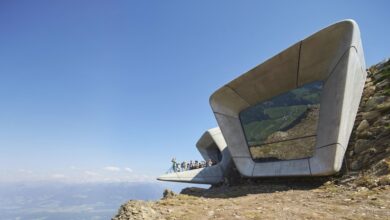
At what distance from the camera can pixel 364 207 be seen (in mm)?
8727

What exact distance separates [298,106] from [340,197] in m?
Result: 8.26

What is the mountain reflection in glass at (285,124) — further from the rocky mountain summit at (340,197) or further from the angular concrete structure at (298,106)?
the rocky mountain summit at (340,197)

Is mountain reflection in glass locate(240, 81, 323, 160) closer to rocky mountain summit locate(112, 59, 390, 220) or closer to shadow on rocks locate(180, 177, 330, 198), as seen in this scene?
shadow on rocks locate(180, 177, 330, 198)

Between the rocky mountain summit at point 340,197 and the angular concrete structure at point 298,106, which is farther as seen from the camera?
the angular concrete structure at point 298,106

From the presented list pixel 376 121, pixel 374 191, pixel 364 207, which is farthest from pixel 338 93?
pixel 364 207

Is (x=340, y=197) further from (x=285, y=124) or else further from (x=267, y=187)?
(x=285, y=124)

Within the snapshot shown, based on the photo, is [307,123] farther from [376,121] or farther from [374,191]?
[374,191]

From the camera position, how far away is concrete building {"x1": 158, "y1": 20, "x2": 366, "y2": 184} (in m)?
14.8

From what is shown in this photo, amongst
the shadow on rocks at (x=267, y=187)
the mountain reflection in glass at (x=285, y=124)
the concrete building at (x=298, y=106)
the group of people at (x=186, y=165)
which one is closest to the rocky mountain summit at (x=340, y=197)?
the shadow on rocks at (x=267, y=187)

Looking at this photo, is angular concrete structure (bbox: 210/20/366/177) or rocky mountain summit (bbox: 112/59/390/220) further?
angular concrete structure (bbox: 210/20/366/177)

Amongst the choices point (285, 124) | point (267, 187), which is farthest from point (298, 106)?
point (267, 187)

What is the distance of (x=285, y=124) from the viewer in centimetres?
1873

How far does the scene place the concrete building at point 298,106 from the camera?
14.8 meters

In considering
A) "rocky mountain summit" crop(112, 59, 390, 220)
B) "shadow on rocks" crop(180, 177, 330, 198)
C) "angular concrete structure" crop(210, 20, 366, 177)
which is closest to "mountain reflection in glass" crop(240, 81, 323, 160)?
"angular concrete structure" crop(210, 20, 366, 177)
